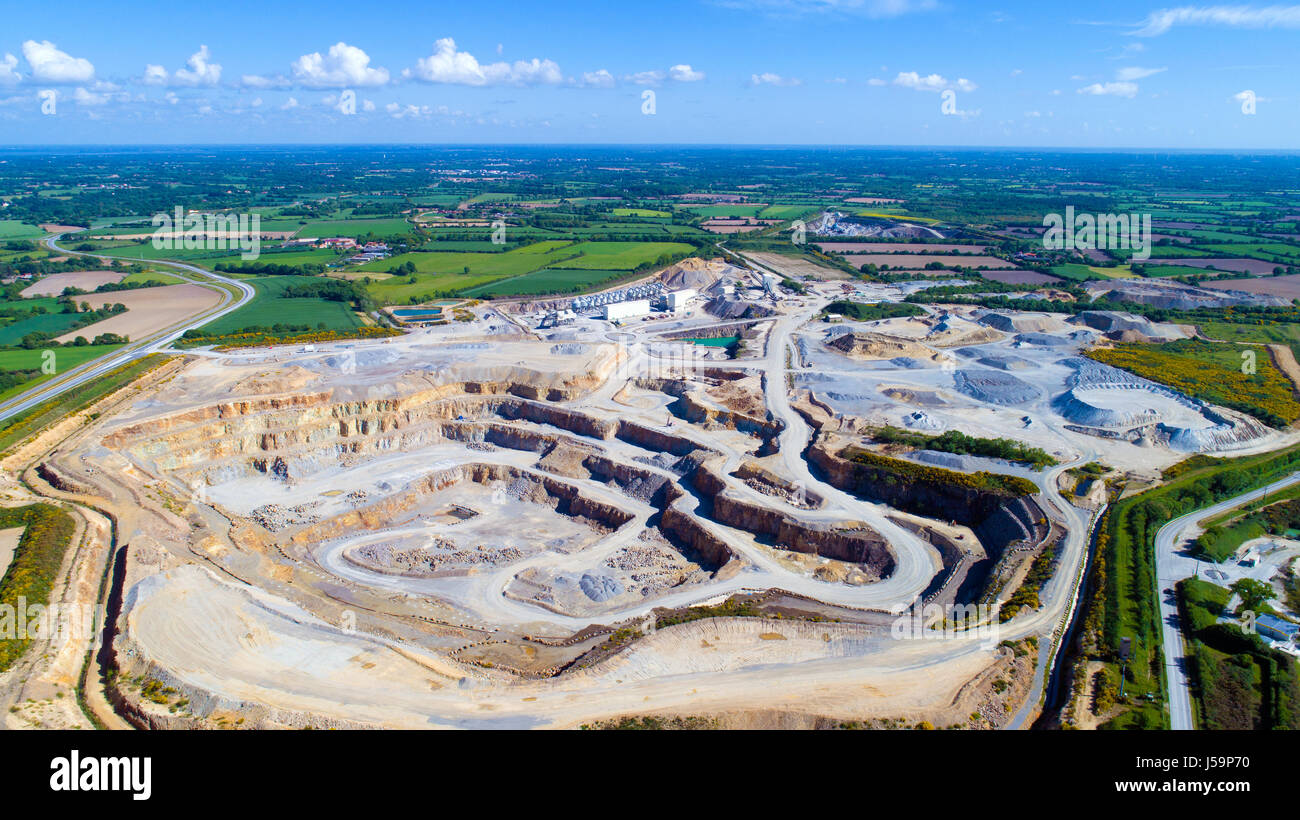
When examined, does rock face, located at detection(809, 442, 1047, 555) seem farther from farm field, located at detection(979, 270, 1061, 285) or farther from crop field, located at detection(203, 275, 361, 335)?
farm field, located at detection(979, 270, 1061, 285)

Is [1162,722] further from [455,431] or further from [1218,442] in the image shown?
[455,431]

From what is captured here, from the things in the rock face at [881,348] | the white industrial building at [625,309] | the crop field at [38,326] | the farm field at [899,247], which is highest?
the farm field at [899,247]

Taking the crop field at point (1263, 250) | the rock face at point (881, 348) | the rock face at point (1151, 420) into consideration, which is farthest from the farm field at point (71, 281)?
the crop field at point (1263, 250)

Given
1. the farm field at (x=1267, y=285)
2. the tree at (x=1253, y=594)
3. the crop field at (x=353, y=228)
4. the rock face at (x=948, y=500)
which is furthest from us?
the crop field at (x=353, y=228)

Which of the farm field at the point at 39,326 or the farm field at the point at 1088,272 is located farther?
the farm field at the point at 1088,272

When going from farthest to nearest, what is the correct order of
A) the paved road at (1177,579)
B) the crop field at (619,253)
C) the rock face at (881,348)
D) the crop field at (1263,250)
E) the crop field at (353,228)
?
the crop field at (353,228), the crop field at (1263,250), the crop field at (619,253), the rock face at (881,348), the paved road at (1177,579)

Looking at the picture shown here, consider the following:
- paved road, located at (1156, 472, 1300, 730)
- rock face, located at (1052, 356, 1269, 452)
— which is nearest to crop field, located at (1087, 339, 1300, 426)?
rock face, located at (1052, 356, 1269, 452)

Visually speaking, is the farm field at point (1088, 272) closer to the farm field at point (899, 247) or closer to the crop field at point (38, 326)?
the farm field at point (899, 247)
